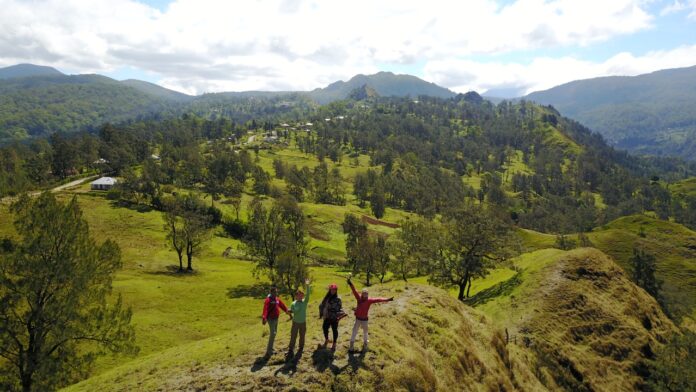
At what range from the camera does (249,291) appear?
76625 millimetres

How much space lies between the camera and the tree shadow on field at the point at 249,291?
73.9 meters

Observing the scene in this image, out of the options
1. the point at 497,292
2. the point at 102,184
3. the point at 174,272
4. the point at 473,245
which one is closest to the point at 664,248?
the point at 473,245

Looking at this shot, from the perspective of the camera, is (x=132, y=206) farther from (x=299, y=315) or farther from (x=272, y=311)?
(x=299, y=315)

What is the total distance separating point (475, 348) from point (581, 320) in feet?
80.7

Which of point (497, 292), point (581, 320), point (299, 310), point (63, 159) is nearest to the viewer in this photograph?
point (299, 310)

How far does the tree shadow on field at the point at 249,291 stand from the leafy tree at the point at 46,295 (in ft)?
138

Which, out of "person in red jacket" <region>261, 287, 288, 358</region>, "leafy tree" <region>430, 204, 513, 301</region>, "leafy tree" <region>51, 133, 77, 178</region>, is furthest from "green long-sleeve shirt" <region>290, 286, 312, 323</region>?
"leafy tree" <region>51, 133, 77, 178</region>

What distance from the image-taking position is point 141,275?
262ft

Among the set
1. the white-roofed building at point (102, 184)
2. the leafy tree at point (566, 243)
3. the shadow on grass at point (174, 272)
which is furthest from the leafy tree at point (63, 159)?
the leafy tree at point (566, 243)

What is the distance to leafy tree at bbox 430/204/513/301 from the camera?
195 ft

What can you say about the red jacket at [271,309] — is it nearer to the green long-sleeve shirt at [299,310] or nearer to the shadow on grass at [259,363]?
the green long-sleeve shirt at [299,310]

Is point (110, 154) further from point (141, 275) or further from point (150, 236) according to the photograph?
point (141, 275)

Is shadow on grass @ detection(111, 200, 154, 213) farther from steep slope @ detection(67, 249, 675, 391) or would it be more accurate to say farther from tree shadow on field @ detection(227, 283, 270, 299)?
steep slope @ detection(67, 249, 675, 391)

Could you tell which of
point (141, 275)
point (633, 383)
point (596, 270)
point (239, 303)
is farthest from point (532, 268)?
point (141, 275)
